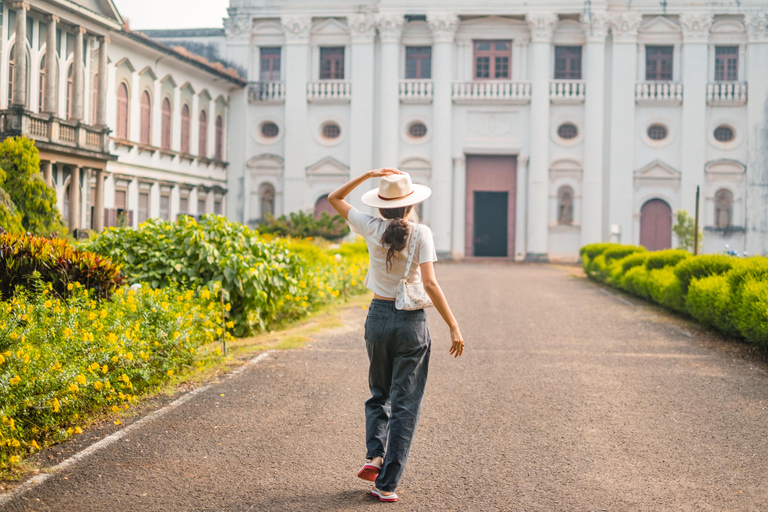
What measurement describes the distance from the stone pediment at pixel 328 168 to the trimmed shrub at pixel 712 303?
2560 centimetres

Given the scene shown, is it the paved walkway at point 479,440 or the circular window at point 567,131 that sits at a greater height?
the circular window at point 567,131

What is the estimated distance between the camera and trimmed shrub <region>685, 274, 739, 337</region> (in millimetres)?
10570

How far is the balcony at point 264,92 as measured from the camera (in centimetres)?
3731

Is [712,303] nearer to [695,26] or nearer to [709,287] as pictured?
[709,287]

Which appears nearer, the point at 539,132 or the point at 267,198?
the point at 539,132

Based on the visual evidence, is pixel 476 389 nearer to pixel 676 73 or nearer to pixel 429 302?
pixel 429 302

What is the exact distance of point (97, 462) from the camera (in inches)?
205

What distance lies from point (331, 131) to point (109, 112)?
41.7ft

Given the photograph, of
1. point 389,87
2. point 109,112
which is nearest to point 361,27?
point 389,87

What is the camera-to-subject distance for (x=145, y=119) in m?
29.6

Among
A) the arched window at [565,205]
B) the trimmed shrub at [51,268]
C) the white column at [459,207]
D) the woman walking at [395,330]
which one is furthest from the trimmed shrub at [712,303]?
the white column at [459,207]

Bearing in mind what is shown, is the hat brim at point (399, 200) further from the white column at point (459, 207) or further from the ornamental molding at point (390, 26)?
the ornamental molding at point (390, 26)

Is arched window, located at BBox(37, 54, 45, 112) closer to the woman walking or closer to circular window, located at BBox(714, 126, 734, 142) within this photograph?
the woman walking

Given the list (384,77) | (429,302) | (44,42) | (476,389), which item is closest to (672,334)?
(476,389)
